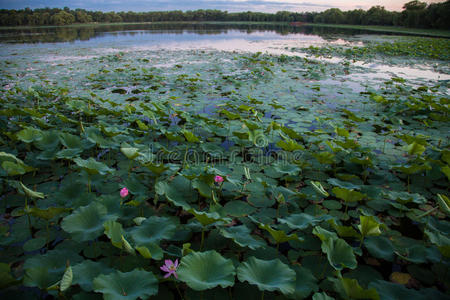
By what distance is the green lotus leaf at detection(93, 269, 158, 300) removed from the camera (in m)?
1.07

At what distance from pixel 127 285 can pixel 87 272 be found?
0.28 metres

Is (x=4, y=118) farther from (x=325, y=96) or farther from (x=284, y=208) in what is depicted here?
(x=325, y=96)

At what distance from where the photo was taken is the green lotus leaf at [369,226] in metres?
1.49

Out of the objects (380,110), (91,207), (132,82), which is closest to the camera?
(91,207)

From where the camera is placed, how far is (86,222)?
5.01 feet

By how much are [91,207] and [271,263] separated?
1.15m

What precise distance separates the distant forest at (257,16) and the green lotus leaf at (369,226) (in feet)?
132

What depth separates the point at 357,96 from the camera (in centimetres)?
538

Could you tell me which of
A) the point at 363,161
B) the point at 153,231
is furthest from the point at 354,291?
the point at 363,161

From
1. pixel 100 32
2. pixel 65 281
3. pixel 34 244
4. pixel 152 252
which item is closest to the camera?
pixel 65 281

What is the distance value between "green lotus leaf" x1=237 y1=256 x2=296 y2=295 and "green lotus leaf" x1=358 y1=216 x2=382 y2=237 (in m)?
0.62

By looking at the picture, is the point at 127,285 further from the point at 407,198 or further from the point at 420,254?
the point at 407,198

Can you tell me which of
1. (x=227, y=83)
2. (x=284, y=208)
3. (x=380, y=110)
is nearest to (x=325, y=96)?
(x=380, y=110)

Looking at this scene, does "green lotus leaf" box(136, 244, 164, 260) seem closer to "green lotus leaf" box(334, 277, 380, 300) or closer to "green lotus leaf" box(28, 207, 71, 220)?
"green lotus leaf" box(28, 207, 71, 220)
